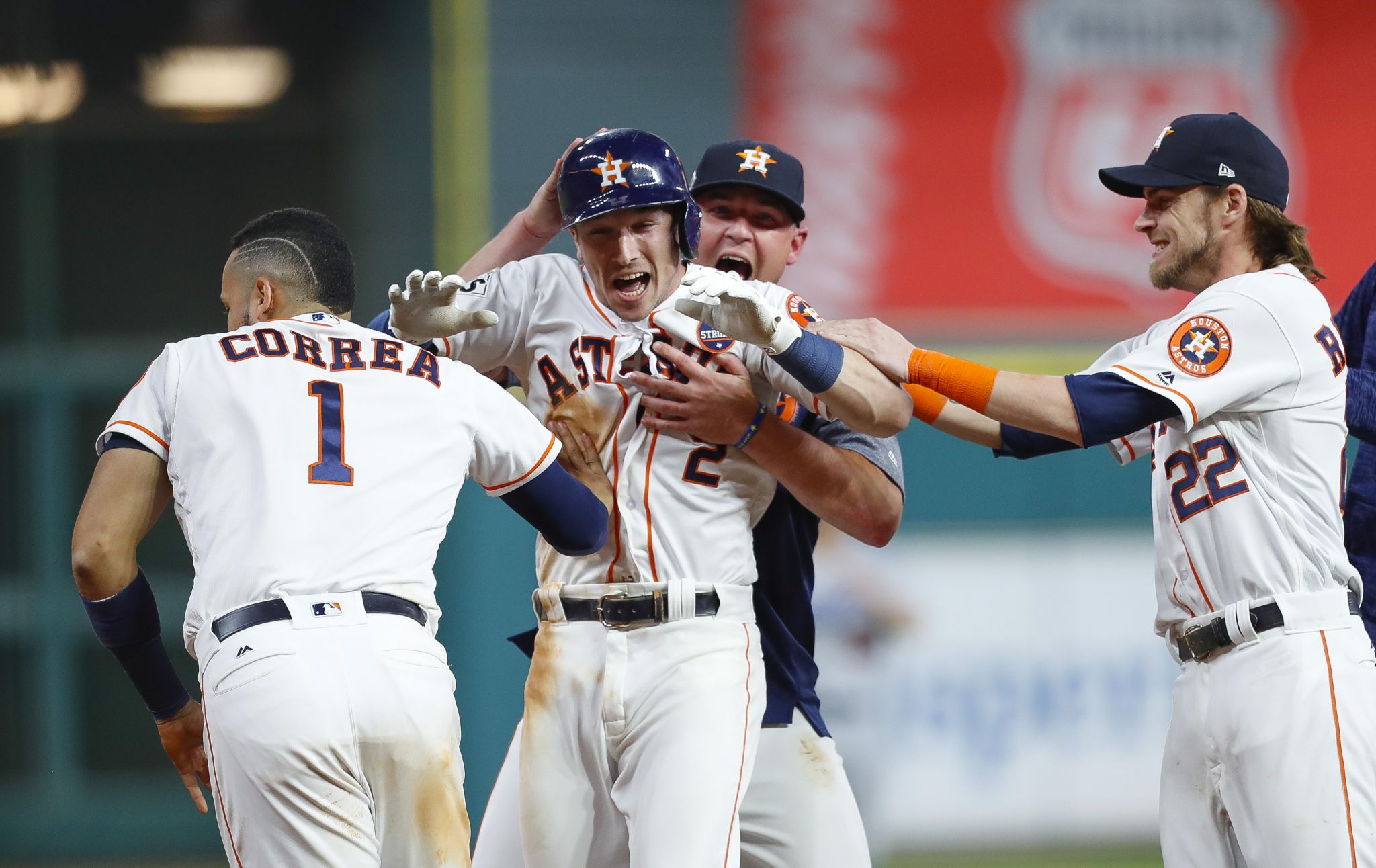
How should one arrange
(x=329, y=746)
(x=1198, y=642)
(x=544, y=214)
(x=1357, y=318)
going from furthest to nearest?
(x=1357, y=318) < (x=544, y=214) < (x=1198, y=642) < (x=329, y=746)

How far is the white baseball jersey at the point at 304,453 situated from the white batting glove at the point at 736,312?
0.51 m

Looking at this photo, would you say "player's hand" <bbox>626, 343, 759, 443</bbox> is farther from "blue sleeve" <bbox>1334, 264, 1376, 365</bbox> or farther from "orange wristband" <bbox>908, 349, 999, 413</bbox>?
"blue sleeve" <bbox>1334, 264, 1376, 365</bbox>

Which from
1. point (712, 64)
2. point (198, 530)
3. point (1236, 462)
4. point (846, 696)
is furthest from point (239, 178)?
point (1236, 462)

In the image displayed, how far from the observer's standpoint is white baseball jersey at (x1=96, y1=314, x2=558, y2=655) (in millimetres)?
2787

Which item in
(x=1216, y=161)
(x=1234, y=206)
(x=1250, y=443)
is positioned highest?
(x=1216, y=161)

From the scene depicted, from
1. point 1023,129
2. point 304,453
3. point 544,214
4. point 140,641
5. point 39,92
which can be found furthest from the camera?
point 39,92

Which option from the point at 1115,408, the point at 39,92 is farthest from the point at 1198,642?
the point at 39,92

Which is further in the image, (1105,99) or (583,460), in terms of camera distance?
(1105,99)

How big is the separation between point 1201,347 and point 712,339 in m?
1.10

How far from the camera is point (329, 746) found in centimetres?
270

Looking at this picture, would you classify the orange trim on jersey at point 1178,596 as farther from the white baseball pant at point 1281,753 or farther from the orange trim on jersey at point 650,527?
the orange trim on jersey at point 650,527

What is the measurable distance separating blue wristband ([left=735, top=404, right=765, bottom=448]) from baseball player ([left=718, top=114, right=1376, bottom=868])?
256mm

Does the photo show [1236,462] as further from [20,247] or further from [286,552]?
[20,247]

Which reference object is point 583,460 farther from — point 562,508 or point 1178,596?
point 1178,596
